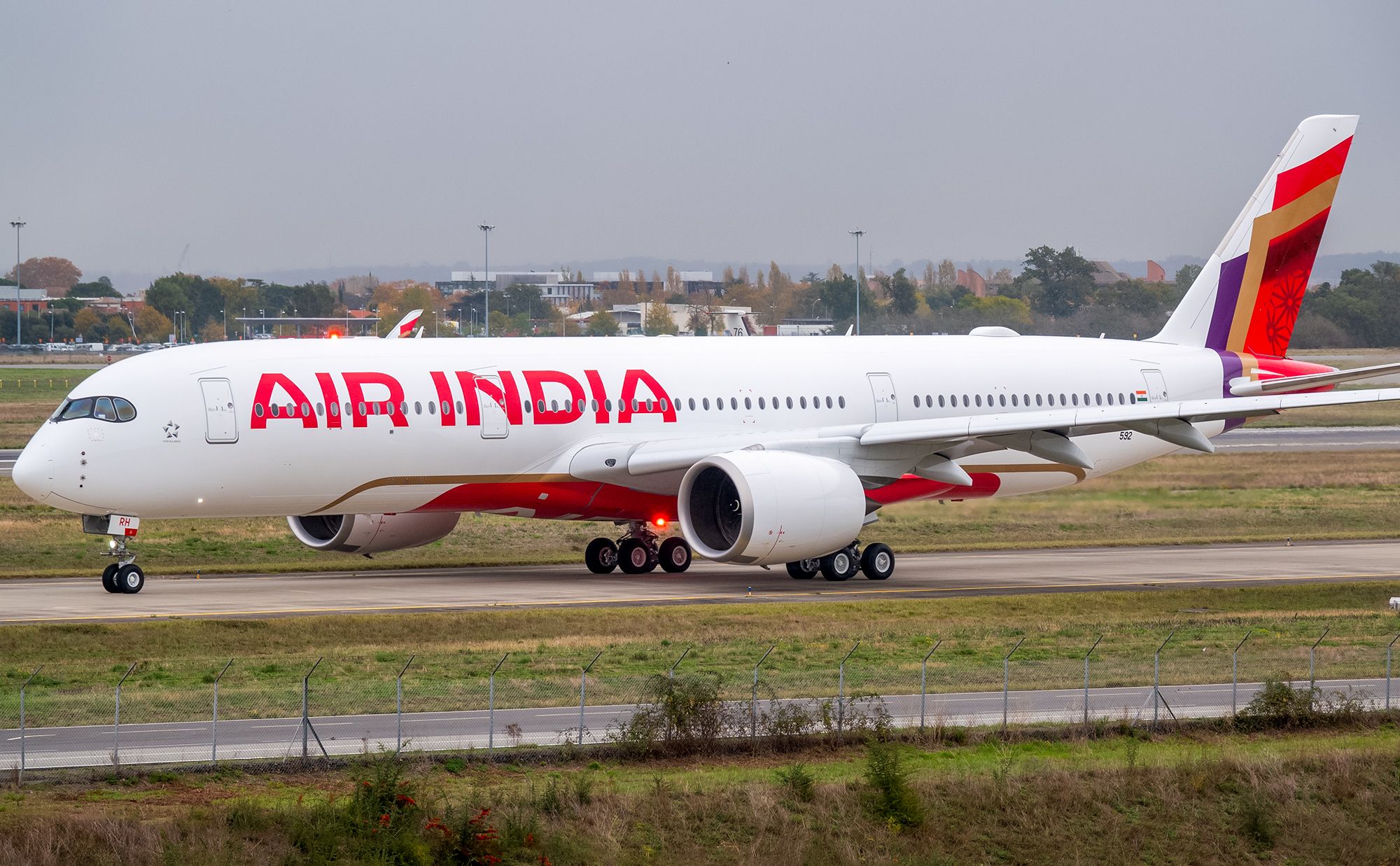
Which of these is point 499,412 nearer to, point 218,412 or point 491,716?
point 218,412

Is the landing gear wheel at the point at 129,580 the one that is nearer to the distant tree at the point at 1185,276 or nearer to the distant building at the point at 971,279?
the distant tree at the point at 1185,276

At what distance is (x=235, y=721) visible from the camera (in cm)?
2609

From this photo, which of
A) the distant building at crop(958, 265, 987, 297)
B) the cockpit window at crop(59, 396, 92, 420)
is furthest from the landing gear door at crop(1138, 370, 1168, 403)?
the distant building at crop(958, 265, 987, 297)

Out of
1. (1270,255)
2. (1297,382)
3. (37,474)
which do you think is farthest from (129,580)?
(1270,255)

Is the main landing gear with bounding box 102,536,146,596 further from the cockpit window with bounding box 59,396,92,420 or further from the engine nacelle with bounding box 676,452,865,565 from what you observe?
the engine nacelle with bounding box 676,452,865,565

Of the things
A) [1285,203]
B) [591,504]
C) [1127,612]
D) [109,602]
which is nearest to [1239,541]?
[1285,203]

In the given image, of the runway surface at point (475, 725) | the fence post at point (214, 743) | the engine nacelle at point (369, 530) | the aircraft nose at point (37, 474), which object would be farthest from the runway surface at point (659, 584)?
the fence post at point (214, 743)

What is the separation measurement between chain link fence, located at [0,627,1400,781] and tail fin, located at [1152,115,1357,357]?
17.8m

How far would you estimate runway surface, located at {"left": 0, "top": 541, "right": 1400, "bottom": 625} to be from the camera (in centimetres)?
3678

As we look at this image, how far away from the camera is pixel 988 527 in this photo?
56.8 metres

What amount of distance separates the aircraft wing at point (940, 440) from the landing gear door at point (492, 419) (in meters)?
1.80

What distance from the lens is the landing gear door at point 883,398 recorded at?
147ft

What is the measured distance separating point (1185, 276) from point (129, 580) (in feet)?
274

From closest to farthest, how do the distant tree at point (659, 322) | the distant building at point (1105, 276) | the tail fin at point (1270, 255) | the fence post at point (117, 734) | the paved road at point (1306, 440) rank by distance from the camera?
the fence post at point (117, 734) → the tail fin at point (1270, 255) → the paved road at point (1306, 440) → the distant tree at point (659, 322) → the distant building at point (1105, 276)
